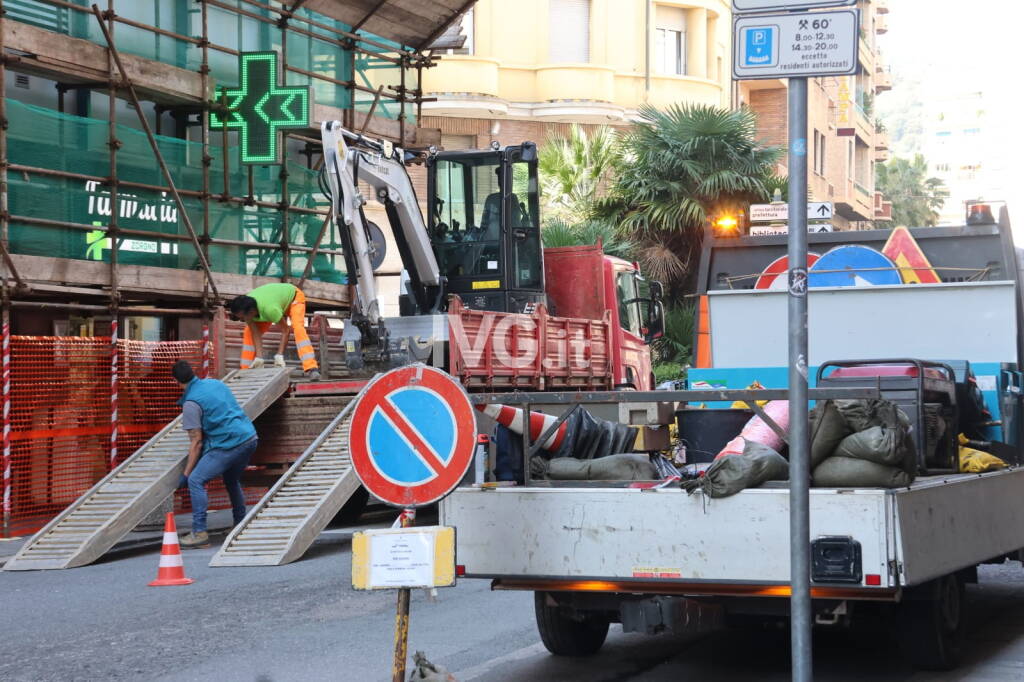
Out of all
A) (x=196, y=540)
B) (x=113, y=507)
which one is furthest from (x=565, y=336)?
(x=113, y=507)

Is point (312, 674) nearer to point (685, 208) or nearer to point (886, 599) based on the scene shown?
point (886, 599)

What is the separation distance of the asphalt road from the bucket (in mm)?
1188

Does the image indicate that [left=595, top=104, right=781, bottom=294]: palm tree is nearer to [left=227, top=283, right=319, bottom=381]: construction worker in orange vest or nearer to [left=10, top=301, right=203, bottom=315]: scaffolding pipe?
[left=10, top=301, right=203, bottom=315]: scaffolding pipe

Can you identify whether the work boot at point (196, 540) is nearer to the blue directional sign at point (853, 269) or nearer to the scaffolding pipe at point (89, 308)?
the scaffolding pipe at point (89, 308)

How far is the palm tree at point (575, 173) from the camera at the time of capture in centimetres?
3206

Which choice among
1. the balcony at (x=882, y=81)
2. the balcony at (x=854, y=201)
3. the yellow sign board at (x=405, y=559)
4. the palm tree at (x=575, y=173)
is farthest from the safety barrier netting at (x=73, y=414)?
the balcony at (x=882, y=81)

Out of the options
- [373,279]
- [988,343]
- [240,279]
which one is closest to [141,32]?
[240,279]

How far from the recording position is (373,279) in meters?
17.0

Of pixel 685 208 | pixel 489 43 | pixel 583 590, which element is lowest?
pixel 583 590

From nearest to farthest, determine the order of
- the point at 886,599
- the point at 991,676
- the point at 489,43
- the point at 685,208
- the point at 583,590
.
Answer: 1. the point at 886,599
2. the point at 583,590
3. the point at 991,676
4. the point at 685,208
5. the point at 489,43

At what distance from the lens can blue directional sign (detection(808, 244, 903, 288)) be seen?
32.9 ft

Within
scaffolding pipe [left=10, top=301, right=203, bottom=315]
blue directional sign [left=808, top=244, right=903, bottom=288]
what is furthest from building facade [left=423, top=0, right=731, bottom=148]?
blue directional sign [left=808, top=244, right=903, bottom=288]

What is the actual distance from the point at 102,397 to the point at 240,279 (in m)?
4.23

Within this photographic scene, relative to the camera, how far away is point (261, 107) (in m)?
19.8
